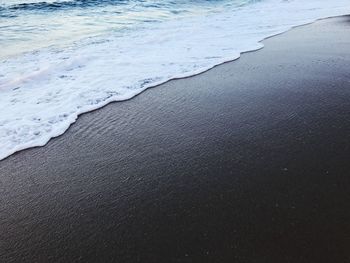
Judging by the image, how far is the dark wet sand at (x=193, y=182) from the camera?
2.70 metres

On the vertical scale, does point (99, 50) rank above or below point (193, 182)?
below

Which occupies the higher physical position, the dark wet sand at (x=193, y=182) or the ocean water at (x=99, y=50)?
the dark wet sand at (x=193, y=182)

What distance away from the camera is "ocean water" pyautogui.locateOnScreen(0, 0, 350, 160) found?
5445 mm

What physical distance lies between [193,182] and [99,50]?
668cm

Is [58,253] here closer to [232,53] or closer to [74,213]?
[74,213]

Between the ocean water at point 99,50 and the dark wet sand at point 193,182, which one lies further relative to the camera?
the ocean water at point 99,50

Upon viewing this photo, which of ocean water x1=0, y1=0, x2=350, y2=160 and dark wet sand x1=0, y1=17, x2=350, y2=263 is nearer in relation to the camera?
dark wet sand x1=0, y1=17, x2=350, y2=263

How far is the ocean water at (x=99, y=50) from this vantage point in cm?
545

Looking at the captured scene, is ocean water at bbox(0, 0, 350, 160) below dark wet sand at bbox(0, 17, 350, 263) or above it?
below

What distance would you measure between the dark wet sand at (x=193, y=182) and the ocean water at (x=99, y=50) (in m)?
0.70

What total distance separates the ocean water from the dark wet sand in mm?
700

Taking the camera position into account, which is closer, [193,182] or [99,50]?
[193,182]

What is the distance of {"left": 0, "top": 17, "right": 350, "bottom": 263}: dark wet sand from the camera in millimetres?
2701

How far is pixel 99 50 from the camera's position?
30.1 ft
